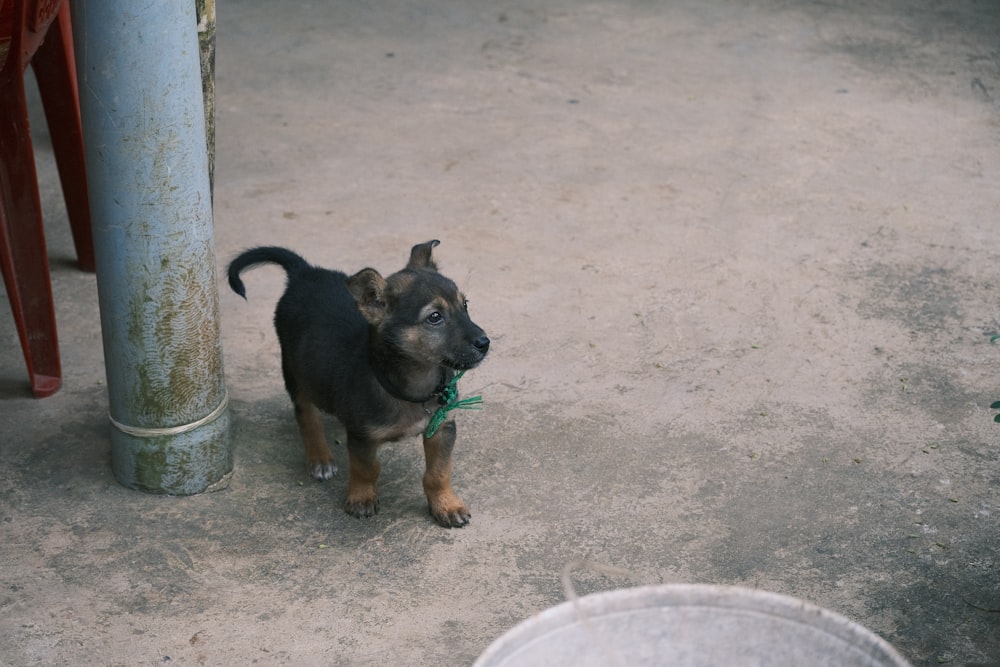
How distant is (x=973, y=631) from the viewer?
3.55 meters

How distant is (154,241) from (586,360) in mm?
2038

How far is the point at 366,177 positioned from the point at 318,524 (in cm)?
312

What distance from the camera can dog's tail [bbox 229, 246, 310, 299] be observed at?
4246 mm

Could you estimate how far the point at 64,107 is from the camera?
5391 mm

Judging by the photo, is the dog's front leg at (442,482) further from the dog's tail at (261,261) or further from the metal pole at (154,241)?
the dog's tail at (261,261)

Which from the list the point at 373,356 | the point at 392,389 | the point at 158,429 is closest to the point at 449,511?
the point at 392,389

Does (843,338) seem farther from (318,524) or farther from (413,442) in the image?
(318,524)

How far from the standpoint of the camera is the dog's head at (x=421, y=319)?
3768mm

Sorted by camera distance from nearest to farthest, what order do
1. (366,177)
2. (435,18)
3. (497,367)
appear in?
(497,367)
(366,177)
(435,18)

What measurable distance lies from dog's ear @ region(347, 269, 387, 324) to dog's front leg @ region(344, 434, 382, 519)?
1.57ft

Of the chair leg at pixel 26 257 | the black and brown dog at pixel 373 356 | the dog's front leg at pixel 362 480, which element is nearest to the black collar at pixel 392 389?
the black and brown dog at pixel 373 356

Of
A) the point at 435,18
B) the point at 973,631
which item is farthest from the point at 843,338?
the point at 435,18

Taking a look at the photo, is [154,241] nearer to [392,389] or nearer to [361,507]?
[392,389]

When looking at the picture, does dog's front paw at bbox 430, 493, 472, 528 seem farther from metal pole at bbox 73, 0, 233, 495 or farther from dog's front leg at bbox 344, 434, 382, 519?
metal pole at bbox 73, 0, 233, 495
